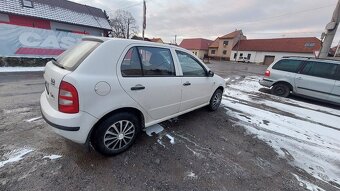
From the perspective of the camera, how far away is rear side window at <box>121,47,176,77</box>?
8.09 ft

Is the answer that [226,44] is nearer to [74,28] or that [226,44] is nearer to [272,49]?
[272,49]

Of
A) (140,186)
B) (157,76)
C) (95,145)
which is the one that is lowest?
(140,186)

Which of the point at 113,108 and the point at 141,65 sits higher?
the point at 141,65

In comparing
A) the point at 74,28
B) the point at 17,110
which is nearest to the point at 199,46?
the point at 74,28

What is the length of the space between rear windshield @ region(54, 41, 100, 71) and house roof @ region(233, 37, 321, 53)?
45345mm

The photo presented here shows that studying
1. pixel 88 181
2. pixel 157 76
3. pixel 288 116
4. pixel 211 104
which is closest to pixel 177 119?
pixel 211 104

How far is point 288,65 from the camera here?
23.0ft

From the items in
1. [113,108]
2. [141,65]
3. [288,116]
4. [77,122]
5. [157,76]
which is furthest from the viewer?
[288,116]

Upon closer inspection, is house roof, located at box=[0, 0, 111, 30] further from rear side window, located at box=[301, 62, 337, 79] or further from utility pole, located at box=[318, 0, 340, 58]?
utility pole, located at box=[318, 0, 340, 58]

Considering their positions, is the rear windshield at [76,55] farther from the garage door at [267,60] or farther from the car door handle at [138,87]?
the garage door at [267,60]

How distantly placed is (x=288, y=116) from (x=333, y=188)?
2935 millimetres

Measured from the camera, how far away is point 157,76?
9.22 ft

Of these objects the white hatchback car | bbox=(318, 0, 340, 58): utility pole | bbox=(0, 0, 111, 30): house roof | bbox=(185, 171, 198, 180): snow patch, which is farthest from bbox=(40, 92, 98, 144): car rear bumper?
bbox=(0, 0, 111, 30): house roof

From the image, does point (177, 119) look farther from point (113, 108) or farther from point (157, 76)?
point (113, 108)
